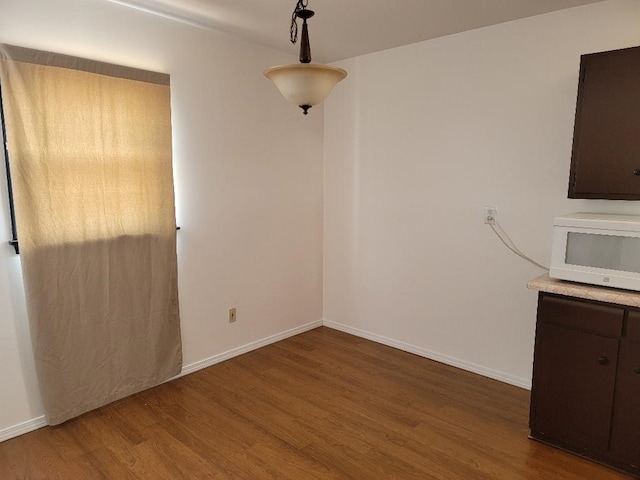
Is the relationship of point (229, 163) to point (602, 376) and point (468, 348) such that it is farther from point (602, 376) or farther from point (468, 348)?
point (602, 376)

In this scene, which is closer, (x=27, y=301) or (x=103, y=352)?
(x=27, y=301)

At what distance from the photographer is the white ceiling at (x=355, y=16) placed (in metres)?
2.57

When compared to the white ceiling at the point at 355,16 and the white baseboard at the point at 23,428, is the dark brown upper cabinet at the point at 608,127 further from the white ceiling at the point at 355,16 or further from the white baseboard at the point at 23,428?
the white baseboard at the point at 23,428

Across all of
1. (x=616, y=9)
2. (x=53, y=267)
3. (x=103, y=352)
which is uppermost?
(x=616, y=9)

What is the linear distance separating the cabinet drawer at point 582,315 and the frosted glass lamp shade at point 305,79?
65.7 inches

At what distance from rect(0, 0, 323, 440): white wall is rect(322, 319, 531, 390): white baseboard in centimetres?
39

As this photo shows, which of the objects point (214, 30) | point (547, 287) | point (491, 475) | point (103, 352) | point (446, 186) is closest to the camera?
point (491, 475)

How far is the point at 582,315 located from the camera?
7.32ft

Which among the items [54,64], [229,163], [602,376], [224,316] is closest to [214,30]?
[229,163]

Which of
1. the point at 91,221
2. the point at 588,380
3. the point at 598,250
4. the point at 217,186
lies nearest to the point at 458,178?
the point at 598,250


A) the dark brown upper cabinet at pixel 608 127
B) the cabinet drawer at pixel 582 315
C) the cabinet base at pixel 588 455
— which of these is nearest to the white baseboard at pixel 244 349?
the cabinet base at pixel 588 455

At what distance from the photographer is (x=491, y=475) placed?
2.17 m

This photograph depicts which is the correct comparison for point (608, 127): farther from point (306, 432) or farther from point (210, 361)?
point (210, 361)

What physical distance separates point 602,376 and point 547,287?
517mm
